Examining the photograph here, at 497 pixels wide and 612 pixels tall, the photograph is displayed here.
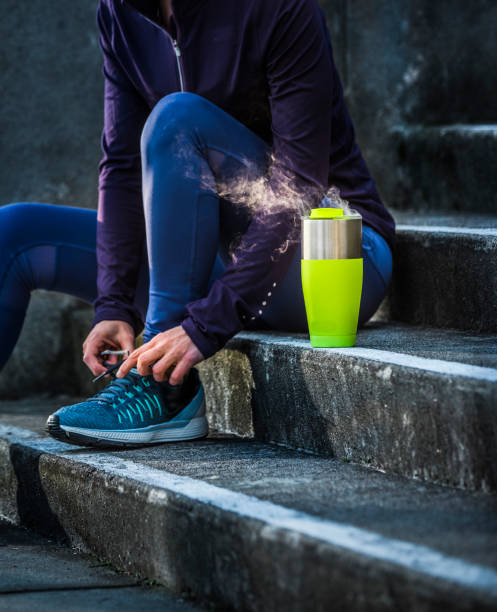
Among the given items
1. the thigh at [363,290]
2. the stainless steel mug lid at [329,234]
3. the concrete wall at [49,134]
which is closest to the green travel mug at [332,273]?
the stainless steel mug lid at [329,234]

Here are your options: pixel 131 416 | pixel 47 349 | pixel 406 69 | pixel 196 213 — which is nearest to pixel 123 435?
pixel 131 416

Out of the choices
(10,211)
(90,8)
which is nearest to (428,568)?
(10,211)

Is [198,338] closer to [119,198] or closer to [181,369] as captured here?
[181,369]

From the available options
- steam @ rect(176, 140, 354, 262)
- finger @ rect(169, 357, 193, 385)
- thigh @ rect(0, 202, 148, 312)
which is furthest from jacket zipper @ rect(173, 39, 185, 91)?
finger @ rect(169, 357, 193, 385)

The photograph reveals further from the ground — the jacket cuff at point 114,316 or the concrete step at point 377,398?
the jacket cuff at point 114,316

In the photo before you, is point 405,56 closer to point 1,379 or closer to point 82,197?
point 82,197

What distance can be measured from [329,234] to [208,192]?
307mm

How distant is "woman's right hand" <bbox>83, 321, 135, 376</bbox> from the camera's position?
101 inches

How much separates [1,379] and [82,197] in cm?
76

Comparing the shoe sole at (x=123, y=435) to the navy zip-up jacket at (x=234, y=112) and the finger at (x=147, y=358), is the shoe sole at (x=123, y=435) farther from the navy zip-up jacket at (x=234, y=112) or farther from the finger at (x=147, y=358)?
the navy zip-up jacket at (x=234, y=112)

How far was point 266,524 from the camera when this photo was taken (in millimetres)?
1648

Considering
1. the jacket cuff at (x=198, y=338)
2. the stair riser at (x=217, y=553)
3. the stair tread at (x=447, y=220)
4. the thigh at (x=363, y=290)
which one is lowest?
the stair riser at (x=217, y=553)

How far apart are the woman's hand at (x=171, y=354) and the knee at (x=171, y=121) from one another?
0.44 metres

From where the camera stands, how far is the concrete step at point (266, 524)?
1431 millimetres
